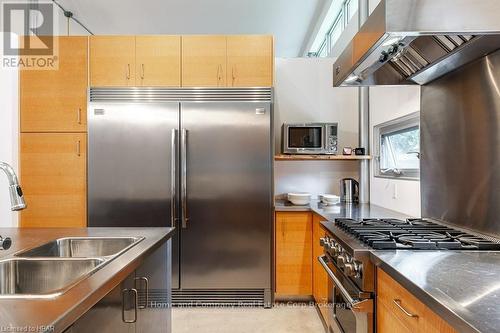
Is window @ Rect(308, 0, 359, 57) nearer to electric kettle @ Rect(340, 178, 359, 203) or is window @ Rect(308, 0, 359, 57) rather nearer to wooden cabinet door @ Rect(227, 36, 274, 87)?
wooden cabinet door @ Rect(227, 36, 274, 87)

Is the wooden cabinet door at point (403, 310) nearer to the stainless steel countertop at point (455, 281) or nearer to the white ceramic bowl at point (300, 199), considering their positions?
the stainless steel countertop at point (455, 281)

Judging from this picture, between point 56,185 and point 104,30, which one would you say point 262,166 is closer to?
point 56,185

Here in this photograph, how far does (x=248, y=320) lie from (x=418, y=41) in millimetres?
2304

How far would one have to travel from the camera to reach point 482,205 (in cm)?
154

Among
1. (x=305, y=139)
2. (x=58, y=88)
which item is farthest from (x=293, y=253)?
(x=58, y=88)

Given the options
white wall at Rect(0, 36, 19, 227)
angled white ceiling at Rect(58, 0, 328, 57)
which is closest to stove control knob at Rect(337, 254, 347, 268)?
white wall at Rect(0, 36, 19, 227)

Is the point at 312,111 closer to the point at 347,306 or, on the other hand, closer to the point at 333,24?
the point at 333,24

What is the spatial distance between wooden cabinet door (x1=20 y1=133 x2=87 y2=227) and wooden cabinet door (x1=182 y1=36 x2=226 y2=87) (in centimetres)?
123

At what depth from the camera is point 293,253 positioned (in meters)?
2.74

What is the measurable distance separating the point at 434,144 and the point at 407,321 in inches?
51.7

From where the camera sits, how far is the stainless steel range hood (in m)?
1.07

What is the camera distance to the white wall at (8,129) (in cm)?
277

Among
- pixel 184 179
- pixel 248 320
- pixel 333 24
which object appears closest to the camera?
pixel 248 320

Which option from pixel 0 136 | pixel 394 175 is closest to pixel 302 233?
pixel 394 175
